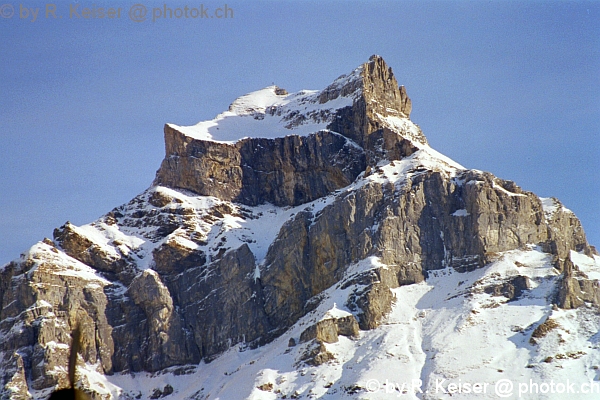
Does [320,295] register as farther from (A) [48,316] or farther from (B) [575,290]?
(A) [48,316]

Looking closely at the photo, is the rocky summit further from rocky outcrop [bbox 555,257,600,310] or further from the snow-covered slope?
the snow-covered slope

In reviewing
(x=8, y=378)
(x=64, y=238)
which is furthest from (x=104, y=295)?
(x=8, y=378)

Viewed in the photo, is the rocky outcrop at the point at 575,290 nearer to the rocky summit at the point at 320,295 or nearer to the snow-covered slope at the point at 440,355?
the rocky summit at the point at 320,295

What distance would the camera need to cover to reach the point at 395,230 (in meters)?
175

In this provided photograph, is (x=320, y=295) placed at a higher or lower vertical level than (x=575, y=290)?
higher

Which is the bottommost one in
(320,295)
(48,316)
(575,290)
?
(48,316)

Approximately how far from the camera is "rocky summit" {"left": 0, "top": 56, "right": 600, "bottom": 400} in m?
148

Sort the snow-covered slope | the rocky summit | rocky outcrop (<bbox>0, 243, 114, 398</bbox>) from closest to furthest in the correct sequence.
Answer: the snow-covered slope → the rocky summit → rocky outcrop (<bbox>0, 243, 114, 398</bbox>)

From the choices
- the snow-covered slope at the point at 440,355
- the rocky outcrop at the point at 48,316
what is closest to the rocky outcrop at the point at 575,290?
the snow-covered slope at the point at 440,355

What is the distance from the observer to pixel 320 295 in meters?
173

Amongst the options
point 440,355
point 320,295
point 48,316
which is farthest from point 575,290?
point 48,316

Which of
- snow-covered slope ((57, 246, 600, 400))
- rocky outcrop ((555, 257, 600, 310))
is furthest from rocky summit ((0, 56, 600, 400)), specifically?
snow-covered slope ((57, 246, 600, 400))

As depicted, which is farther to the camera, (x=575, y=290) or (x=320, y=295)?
(x=320, y=295)

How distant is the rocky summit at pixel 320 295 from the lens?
485 feet
